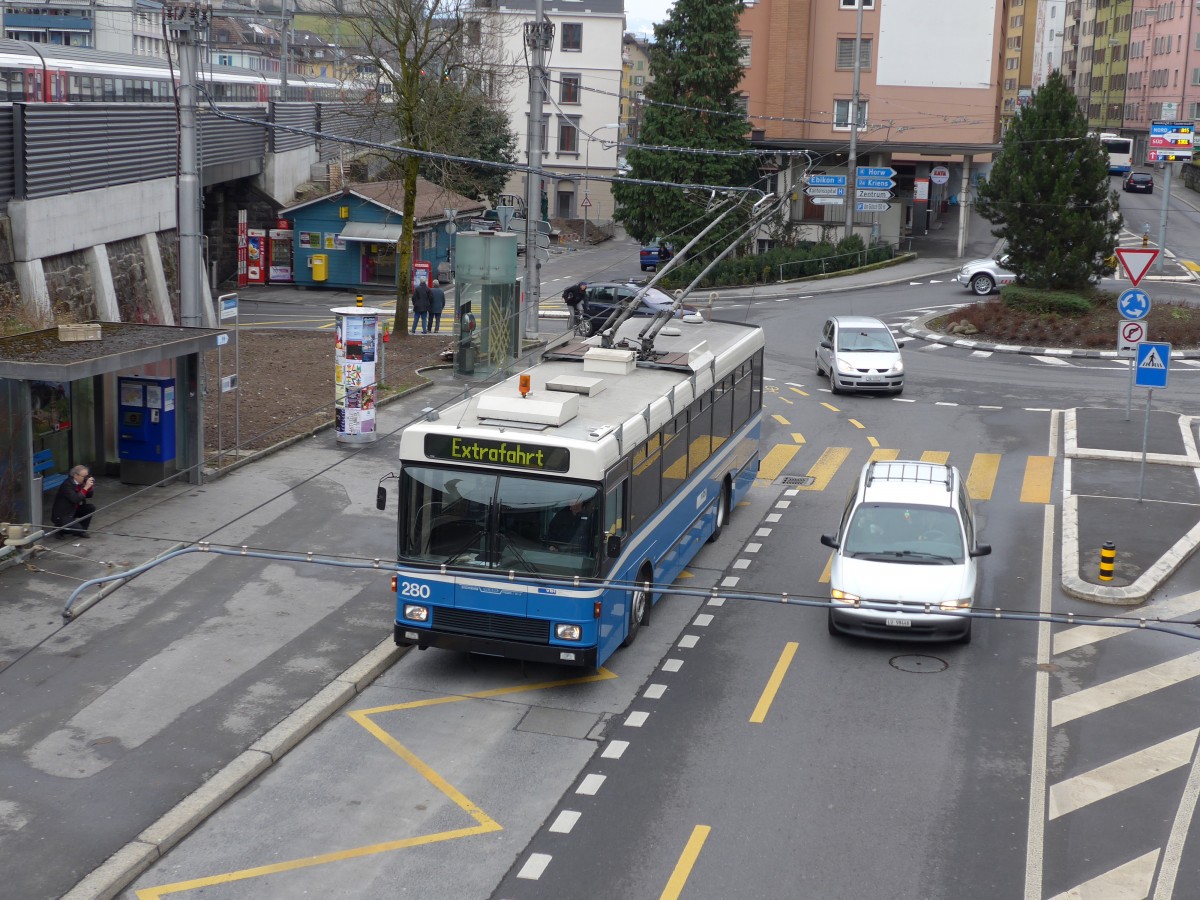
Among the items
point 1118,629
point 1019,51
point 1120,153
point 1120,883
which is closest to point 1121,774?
point 1120,883

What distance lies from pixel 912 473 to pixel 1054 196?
2237cm

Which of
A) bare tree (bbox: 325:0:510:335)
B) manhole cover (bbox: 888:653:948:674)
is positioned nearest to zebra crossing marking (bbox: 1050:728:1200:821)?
manhole cover (bbox: 888:653:948:674)

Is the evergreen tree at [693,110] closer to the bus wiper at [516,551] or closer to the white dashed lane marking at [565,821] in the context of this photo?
the bus wiper at [516,551]

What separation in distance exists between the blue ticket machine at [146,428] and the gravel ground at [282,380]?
1.02 meters

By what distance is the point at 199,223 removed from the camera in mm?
19875

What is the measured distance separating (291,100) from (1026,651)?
45272 mm

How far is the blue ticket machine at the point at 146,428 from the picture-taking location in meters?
20.1

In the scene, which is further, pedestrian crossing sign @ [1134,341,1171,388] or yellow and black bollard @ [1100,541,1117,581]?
pedestrian crossing sign @ [1134,341,1171,388]

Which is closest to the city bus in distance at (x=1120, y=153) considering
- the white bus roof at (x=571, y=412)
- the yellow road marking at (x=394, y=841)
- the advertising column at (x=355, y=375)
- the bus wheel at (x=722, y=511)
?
the advertising column at (x=355, y=375)

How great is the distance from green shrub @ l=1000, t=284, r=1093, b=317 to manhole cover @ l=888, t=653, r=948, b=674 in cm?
2535

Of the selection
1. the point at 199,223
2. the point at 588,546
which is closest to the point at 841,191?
the point at 199,223

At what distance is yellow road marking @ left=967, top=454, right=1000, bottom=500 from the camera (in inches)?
880

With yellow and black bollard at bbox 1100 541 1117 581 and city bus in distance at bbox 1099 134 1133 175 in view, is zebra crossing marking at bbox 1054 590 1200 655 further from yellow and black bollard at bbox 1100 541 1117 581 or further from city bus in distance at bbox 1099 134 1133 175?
city bus in distance at bbox 1099 134 1133 175

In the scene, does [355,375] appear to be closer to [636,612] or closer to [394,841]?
[636,612]
